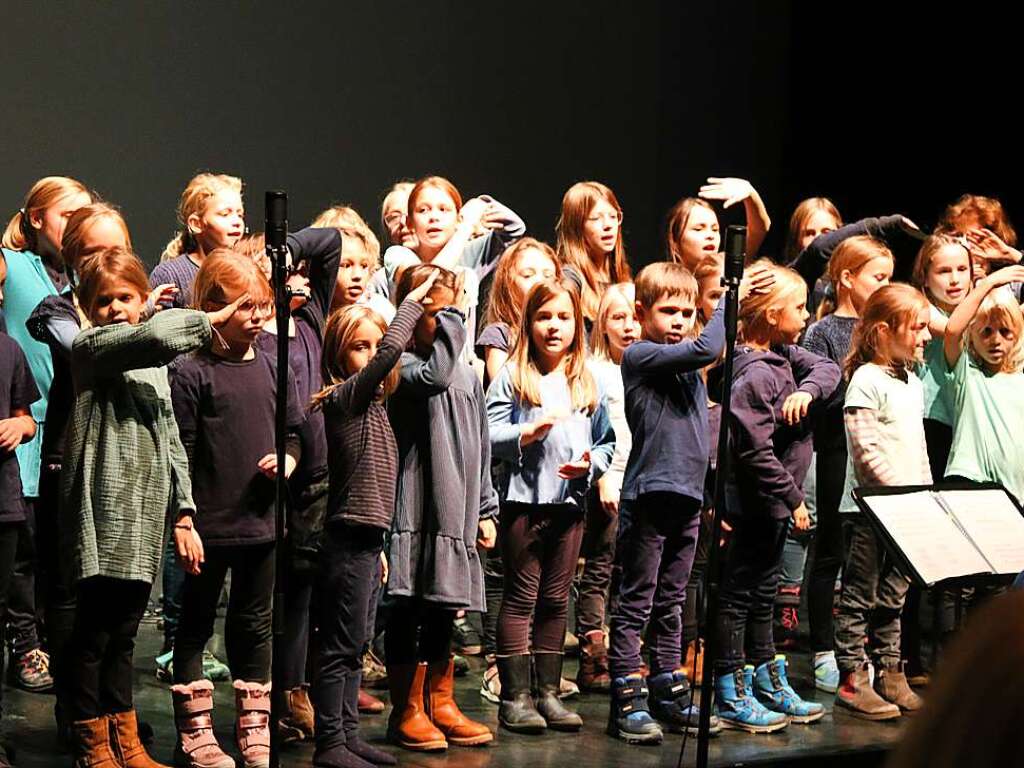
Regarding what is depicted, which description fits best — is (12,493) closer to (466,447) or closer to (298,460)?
(298,460)

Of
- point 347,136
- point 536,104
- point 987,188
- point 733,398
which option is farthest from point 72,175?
point 987,188

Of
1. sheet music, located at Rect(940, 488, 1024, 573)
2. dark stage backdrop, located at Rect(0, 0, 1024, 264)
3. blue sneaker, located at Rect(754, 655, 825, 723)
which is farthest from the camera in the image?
dark stage backdrop, located at Rect(0, 0, 1024, 264)

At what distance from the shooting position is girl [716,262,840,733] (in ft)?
13.5

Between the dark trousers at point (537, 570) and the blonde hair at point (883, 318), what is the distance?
1.04 m

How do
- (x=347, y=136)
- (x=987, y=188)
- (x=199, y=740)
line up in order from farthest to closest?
(x=987, y=188)
(x=347, y=136)
(x=199, y=740)

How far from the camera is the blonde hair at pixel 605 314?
4613 mm

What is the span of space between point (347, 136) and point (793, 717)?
118 inches

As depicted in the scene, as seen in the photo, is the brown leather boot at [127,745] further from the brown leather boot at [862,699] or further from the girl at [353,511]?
the brown leather boot at [862,699]

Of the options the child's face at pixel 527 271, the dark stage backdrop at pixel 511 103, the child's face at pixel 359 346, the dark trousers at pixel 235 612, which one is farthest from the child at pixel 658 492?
the dark stage backdrop at pixel 511 103

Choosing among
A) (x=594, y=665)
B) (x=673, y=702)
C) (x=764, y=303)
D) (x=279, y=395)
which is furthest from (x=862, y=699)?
(x=279, y=395)

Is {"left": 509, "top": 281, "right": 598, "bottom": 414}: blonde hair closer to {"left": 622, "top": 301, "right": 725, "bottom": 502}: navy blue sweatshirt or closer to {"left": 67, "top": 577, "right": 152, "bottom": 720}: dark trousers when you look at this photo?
{"left": 622, "top": 301, "right": 725, "bottom": 502}: navy blue sweatshirt

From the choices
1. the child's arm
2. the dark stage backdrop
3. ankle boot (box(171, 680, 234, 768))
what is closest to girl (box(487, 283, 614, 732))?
ankle boot (box(171, 680, 234, 768))

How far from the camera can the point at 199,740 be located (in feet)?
11.2

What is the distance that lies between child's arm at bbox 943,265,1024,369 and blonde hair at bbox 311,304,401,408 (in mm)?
1963
